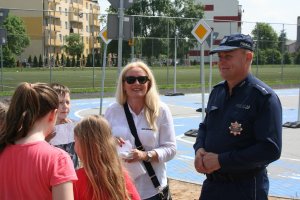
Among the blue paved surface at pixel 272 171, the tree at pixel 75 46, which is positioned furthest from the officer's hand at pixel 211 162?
the tree at pixel 75 46

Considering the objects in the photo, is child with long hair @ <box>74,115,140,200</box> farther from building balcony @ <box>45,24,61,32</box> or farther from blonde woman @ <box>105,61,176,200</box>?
building balcony @ <box>45,24,61,32</box>

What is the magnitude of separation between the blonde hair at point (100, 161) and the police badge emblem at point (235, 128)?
3.11 feet

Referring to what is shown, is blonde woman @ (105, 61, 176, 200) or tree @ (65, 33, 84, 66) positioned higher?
tree @ (65, 33, 84, 66)

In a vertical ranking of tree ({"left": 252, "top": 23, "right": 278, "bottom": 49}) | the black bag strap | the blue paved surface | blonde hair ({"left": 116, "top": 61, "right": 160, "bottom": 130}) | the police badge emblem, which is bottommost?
the blue paved surface

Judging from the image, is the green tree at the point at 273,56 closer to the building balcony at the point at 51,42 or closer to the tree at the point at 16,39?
the building balcony at the point at 51,42

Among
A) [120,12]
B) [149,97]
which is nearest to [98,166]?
[149,97]

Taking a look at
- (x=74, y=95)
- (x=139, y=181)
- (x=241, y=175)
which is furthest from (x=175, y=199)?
(x=74, y=95)

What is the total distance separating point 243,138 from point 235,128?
0.29 feet

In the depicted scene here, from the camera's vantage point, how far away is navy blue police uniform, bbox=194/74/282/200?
3223mm

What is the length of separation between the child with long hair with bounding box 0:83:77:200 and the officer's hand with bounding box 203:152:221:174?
1.30 meters

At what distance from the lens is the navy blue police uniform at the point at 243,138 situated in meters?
3.22

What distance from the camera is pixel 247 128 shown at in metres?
3.29

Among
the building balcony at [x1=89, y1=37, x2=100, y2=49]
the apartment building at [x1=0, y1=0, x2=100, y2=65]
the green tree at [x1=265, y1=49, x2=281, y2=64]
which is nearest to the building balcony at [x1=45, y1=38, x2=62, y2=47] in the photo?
the apartment building at [x1=0, y1=0, x2=100, y2=65]

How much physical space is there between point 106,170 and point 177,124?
455 inches
